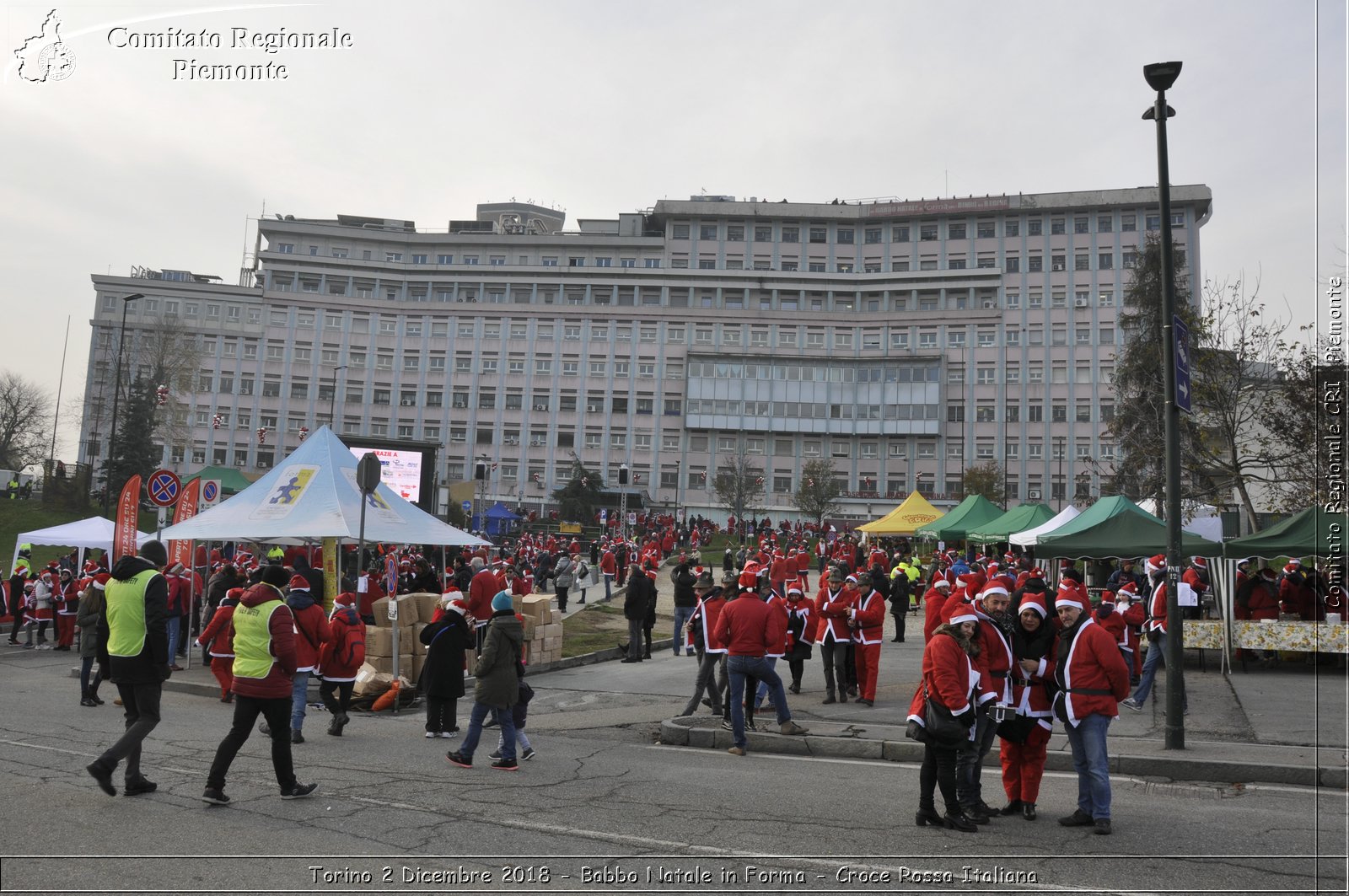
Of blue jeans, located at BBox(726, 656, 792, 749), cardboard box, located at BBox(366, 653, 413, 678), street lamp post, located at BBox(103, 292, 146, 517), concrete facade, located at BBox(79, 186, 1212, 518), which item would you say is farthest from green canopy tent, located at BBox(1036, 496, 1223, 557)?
concrete facade, located at BBox(79, 186, 1212, 518)

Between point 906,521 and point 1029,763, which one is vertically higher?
point 906,521

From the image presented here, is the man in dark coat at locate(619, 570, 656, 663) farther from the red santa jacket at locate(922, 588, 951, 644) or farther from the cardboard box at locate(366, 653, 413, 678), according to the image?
the red santa jacket at locate(922, 588, 951, 644)

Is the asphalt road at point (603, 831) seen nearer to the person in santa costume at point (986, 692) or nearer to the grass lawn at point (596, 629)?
the person in santa costume at point (986, 692)

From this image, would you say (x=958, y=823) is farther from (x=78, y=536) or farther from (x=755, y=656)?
(x=78, y=536)

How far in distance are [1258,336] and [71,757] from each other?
92.5 ft

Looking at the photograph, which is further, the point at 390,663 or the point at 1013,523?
the point at 1013,523

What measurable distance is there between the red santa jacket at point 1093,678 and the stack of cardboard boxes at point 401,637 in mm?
9259

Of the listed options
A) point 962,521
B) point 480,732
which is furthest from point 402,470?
point 480,732

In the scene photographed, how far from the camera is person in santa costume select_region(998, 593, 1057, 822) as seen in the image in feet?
24.5

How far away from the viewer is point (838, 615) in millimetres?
13602

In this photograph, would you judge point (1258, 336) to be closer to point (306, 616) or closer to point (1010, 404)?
point (306, 616)

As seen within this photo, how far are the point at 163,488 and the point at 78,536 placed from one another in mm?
9543

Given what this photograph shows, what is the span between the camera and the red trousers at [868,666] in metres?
13.4

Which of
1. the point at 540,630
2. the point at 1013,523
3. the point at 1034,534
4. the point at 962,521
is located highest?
the point at 962,521
